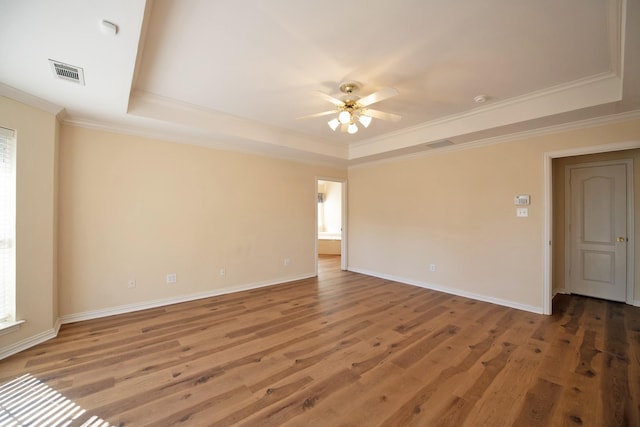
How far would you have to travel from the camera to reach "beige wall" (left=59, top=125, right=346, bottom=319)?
3236 millimetres

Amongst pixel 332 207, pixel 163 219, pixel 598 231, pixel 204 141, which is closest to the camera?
pixel 163 219

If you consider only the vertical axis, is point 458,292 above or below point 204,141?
below

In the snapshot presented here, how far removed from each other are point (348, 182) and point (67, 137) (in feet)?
16.0

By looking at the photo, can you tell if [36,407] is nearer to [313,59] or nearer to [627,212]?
[313,59]

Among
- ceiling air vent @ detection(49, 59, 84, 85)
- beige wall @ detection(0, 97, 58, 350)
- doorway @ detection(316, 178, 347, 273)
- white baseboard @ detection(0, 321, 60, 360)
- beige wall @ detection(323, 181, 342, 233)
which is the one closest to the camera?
ceiling air vent @ detection(49, 59, 84, 85)

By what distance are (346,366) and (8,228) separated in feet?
11.5

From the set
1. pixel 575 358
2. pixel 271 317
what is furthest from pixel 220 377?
pixel 575 358

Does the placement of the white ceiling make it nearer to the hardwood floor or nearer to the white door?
the white door

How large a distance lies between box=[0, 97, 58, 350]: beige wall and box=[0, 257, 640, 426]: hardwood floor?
0.95 ft

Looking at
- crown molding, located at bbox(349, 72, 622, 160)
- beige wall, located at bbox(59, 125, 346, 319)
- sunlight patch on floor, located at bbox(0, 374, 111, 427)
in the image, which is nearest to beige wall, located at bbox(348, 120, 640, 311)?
crown molding, located at bbox(349, 72, 622, 160)

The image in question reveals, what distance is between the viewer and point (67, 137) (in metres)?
3.17

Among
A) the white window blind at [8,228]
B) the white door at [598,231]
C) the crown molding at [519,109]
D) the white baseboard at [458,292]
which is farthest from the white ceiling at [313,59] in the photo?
the white baseboard at [458,292]

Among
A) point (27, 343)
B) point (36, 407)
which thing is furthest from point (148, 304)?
point (36, 407)

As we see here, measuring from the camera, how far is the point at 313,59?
2414mm
